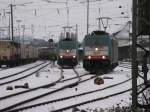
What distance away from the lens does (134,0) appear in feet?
36.3

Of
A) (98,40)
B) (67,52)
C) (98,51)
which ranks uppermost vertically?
(98,40)

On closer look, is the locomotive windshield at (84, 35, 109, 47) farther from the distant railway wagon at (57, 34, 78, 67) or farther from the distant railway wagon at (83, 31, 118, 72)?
the distant railway wagon at (57, 34, 78, 67)

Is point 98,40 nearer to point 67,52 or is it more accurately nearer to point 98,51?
point 98,51

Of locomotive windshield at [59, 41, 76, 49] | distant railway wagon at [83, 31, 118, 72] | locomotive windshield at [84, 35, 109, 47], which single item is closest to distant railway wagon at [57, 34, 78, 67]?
locomotive windshield at [59, 41, 76, 49]

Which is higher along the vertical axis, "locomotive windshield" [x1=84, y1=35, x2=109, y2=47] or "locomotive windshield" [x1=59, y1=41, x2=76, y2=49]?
"locomotive windshield" [x1=84, y1=35, x2=109, y2=47]

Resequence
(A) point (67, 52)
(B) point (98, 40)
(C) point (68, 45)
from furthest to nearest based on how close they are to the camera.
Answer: (C) point (68, 45), (A) point (67, 52), (B) point (98, 40)

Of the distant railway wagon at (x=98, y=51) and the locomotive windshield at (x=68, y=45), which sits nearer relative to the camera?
the distant railway wagon at (x=98, y=51)

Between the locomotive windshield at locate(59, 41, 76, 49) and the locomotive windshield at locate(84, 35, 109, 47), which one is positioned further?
the locomotive windshield at locate(59, 41, 76, 49)

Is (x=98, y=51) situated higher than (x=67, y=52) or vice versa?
(x=98, y=51)

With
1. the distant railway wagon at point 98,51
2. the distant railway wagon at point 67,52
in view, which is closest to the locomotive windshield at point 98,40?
the distant railway wagon at point 98,51

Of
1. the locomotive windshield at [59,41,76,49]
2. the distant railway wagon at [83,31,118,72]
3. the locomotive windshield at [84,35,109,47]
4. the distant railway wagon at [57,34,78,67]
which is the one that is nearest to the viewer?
the distant railway wagon at [83,31,118,72]

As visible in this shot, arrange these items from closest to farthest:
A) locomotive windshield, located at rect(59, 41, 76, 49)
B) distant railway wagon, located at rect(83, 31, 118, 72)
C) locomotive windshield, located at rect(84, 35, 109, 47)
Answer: distant railway wagon, located at rect(83, 31, 118, 72)
locomotive windshield, located at rect(84, 35, 109, 47)
locomotive windshield, located at rect(59, 41, 76, 49)

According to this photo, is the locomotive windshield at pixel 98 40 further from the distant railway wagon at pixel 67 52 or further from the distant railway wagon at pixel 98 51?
the distant railway wagon at pixel 67 52

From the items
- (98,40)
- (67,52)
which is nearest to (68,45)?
(67,52)
